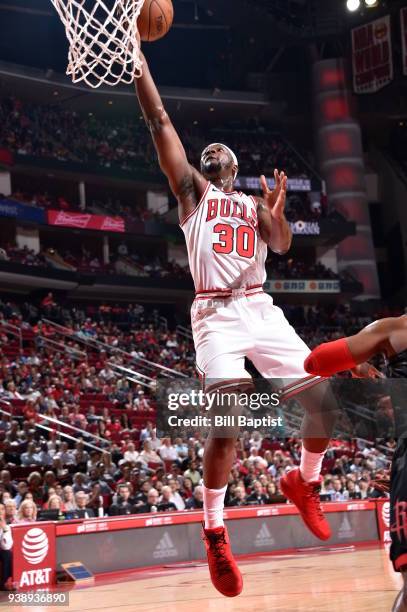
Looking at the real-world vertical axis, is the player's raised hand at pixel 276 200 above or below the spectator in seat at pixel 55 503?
above

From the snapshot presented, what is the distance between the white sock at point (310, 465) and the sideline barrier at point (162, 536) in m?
5.92

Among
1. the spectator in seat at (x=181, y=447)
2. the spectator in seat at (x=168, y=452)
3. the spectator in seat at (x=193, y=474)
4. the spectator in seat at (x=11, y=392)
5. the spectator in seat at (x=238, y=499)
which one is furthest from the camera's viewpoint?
the spectator in seat at (x=11, y=392)

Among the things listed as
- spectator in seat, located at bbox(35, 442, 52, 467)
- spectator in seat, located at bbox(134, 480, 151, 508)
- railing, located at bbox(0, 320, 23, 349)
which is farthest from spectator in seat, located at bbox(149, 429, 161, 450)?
railing, located at bbox(0, 320, 23, 349)

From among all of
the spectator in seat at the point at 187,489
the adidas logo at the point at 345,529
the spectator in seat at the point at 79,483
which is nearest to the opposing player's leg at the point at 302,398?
the spectator in seat at the point at 79,483

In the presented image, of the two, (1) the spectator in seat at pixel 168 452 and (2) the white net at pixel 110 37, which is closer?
(2) the white net at pixel 110 37

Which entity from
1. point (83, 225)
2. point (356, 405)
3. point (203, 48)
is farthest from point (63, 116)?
point (356, 405)

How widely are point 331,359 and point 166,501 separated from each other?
10390mm

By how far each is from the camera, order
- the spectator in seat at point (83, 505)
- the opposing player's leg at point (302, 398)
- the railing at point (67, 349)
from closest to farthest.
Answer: the opposing player's leg at point (302, 398) → the spectator in seat at point (83, 505) → the railing at point (67, 349)

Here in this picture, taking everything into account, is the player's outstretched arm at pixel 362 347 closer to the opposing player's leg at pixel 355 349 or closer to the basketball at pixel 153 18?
the opposing player's leg at pixel 355 349

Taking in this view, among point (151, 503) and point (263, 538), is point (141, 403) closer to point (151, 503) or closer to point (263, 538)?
point (263, 538)

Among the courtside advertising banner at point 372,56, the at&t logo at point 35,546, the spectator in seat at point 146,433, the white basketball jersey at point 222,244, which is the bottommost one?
the at&t logo at point 35,546

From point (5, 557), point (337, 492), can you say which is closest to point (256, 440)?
point (337, 492)

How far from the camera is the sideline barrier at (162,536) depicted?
11859 millimetres

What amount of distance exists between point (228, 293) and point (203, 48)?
38.7 metres
